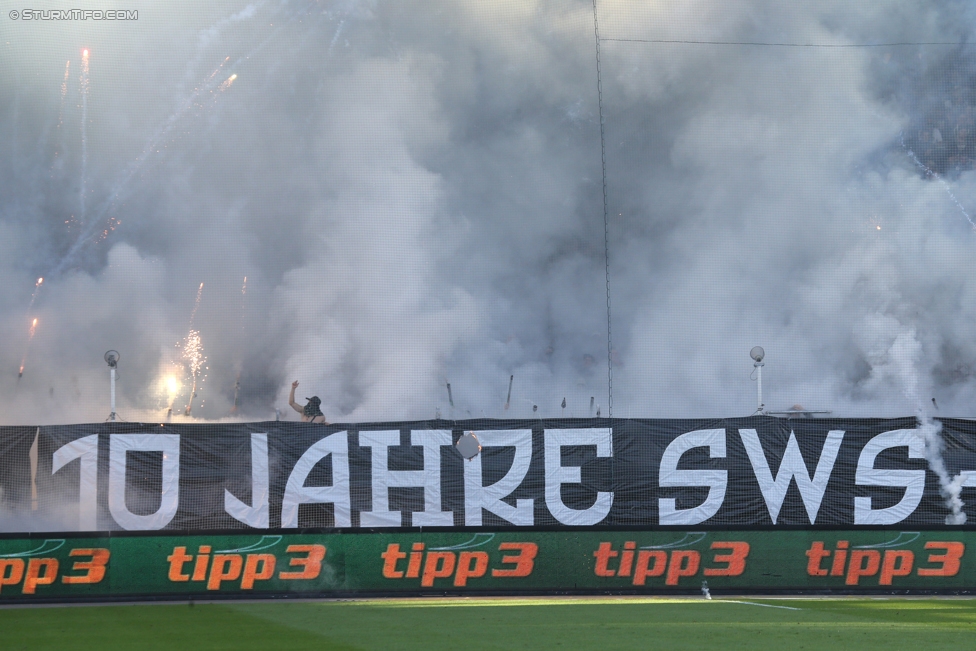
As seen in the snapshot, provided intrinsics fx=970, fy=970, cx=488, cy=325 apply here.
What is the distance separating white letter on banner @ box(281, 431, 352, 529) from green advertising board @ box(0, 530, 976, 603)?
0.44 m

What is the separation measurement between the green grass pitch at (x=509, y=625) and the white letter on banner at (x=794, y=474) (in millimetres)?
1670

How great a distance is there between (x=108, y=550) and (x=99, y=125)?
15662 mm

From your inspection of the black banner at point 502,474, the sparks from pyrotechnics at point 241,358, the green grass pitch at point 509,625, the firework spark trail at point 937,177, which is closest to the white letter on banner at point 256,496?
the black banner at point 502,474

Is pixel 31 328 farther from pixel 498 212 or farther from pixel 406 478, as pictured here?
pixel 406 478

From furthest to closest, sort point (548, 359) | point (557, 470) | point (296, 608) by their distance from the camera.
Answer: point (548, 359) < point (557, 470) < point (296, 608)

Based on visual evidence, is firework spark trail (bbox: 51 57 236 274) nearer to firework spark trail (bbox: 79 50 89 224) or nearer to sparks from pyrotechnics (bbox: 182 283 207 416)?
firework spark trail (bbox: 79 50 89 224)

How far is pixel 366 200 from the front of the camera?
27.9 metres

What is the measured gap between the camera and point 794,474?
15.4m

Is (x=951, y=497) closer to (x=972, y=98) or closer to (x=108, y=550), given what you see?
(x=108, y=550)

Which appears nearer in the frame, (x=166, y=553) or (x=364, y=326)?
(x=166, y=553)

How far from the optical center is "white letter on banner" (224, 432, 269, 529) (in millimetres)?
15156

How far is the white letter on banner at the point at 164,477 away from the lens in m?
15.0

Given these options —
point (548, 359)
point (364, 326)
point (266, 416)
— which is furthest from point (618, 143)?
point (266, 416)

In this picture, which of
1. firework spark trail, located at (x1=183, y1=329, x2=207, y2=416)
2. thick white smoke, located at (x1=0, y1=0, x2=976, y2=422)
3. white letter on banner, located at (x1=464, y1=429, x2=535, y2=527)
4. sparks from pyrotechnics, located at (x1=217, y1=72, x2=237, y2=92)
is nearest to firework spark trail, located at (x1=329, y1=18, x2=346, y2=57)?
thick white smoke, located at (x1=0, y1=0, x2=976, y2=422)
